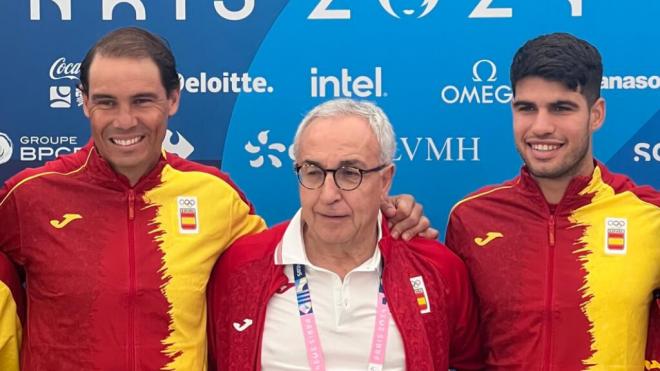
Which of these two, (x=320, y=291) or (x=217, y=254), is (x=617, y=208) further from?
(x=217, y=254)

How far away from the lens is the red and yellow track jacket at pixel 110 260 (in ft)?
7.55

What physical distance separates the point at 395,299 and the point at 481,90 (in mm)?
1141

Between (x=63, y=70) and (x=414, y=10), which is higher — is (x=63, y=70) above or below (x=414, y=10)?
below

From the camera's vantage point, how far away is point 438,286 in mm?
2354

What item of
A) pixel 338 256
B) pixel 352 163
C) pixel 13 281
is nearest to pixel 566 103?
pixel 352 163

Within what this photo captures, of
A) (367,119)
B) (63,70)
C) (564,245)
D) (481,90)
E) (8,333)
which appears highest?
(63,70)

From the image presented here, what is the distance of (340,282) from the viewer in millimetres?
2303

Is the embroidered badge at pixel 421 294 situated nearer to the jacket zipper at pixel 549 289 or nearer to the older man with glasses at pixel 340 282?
the older man with glasses at pixel 340 282

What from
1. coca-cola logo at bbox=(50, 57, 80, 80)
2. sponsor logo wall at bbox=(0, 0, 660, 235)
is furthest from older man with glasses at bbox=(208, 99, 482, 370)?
coca-cola logo at bbox=(50, 57, 80, 80)

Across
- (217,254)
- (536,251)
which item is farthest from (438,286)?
(217,254)

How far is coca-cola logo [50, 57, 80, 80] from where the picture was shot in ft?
10.6

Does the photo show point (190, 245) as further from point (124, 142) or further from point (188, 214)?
point (124, 142)

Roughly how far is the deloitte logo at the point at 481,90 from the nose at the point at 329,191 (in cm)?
106

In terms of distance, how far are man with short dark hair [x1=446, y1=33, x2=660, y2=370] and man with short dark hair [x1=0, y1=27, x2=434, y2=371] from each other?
0.30m
